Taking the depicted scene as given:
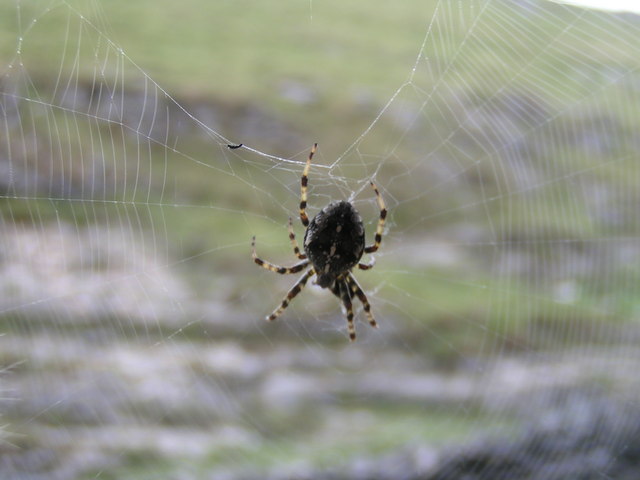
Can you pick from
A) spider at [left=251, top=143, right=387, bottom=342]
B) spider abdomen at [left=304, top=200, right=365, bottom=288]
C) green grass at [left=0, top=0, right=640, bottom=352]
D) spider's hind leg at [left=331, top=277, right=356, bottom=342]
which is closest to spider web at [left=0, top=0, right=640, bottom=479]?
green grass at [left=0, top=0, right=640, bottom=352]

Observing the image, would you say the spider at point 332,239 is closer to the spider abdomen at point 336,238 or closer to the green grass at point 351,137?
the spider abdomen at point 336,238

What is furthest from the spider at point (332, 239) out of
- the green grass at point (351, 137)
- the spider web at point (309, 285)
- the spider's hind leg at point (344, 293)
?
the green grass at point (351, 137)

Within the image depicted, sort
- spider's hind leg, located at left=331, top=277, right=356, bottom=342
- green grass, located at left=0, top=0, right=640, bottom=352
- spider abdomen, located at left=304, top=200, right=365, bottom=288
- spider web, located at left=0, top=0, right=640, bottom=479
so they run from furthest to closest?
1. green grass, located at left=0, top=0, right=640, bottom=352
2. spider web, located at left=0, top=0, right=640, bottom=479
3. spider's hind leg, located at left=331, top=277, right=356, bottom=342
4. spider abdomen, located at left=304, top=200, right=365, bottom=288

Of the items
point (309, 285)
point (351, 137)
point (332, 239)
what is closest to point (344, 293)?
point (309, 285)

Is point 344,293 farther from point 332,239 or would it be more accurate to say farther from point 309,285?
point 332,239

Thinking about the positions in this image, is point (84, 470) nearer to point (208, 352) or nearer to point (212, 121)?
point (208, 352)

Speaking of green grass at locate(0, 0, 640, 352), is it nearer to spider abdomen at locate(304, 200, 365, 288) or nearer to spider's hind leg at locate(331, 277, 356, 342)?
spider's hind leg at locate(331, 277, 356, 342)

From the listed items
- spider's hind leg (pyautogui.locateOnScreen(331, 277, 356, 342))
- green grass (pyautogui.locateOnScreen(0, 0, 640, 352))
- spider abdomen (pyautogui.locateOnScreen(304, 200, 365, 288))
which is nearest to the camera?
spider abdomen (pyautogui.locateOnScreen(304, 200, 365, 288))
